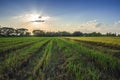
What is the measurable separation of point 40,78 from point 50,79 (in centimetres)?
52

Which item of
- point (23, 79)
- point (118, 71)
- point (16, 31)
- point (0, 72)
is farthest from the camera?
point (16, 31)

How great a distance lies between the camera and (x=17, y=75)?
792 cm

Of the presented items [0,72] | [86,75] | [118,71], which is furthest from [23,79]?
[118,71]

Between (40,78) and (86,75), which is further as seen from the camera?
(86,75)

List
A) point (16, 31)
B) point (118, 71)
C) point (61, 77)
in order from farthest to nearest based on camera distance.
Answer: point (16, 31)
point (118, 71)
point (61, 77)

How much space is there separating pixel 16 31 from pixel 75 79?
150 metres

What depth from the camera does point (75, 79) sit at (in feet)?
Answer: 24.0

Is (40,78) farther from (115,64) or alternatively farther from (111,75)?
(115,64)

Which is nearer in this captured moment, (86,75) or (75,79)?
(75,79)

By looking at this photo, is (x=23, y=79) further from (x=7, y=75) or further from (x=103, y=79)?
(x=103, y=79)

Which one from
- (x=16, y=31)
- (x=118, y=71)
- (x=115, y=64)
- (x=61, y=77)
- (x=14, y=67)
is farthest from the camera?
(x=16, y=31)

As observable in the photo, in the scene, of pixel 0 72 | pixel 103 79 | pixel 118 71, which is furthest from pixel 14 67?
pixel 118 71

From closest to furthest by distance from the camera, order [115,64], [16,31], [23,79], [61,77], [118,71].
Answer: [23,79]
[61,77]
[118,71]
[115,64]
[16,31]

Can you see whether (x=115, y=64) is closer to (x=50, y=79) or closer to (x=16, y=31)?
(x=50, y=79)
